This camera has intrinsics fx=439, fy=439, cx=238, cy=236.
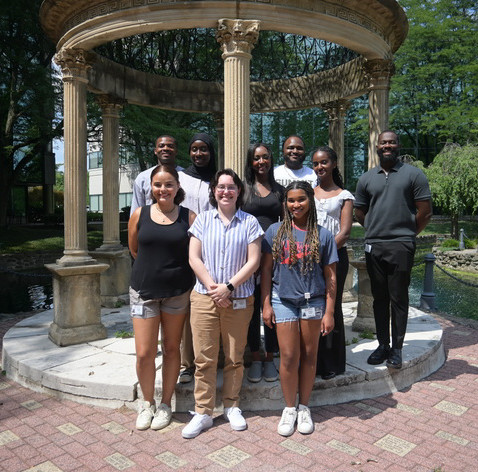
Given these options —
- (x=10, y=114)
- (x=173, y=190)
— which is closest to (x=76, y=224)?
(x=173, y=190)

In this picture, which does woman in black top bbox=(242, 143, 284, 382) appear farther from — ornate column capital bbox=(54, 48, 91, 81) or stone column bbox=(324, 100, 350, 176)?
stone column bbox=(324, 100, 350, 176)

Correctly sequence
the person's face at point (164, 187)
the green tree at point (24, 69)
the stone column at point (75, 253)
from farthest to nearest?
the green tree at point (24, 69)
the stone column at point (75, 253)
the person's face at point (164, 187)

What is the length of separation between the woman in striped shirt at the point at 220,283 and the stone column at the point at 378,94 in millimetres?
3624

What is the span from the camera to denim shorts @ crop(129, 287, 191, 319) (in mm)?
3439

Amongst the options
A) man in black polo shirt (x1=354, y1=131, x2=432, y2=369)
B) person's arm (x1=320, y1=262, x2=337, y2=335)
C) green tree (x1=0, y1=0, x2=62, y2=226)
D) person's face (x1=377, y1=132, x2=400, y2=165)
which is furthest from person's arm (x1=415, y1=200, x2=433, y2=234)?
green tree (x1=0, y1=0, x2=62, y2=226)

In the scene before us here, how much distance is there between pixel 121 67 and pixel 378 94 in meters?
4.58

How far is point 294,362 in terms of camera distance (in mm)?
3457

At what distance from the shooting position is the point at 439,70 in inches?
1158

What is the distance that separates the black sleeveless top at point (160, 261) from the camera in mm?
3414

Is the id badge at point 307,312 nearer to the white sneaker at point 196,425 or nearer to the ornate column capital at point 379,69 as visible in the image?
the white sneaker at point 196,425

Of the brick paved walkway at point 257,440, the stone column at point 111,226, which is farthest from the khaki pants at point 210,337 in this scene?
the stone column at point 111,226

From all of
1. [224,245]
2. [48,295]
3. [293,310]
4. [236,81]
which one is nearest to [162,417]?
[293,310]

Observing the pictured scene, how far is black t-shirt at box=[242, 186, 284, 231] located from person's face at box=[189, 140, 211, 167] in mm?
571

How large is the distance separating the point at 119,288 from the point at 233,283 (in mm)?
4818
